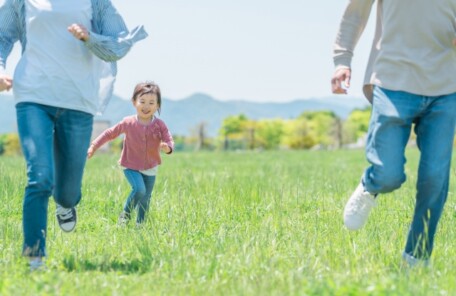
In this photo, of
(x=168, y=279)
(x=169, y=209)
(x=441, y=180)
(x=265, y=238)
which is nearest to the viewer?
(x=168, y=279)

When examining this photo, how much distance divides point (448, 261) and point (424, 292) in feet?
3.42

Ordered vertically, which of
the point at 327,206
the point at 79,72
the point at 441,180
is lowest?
the point at 327,206

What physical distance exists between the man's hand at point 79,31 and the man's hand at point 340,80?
1.46m

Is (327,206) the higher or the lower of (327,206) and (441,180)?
the lower

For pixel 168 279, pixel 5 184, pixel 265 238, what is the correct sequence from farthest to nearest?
pixel 5 184 → pixel 265 238 → pixel 168 279

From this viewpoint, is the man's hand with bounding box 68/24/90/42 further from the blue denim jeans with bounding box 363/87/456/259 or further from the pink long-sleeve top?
the pink long-sleeve top

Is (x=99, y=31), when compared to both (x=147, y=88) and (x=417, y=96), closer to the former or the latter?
(x=147, y=88)

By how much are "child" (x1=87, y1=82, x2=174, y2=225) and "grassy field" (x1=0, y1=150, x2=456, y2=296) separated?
253 mm

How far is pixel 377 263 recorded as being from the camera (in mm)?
5059

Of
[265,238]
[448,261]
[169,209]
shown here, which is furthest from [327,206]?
[448,261]

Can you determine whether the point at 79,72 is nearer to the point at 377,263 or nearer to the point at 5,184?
the point at 377,263

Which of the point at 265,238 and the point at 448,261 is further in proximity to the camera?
the point at 265,238

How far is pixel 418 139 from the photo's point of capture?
505 cm

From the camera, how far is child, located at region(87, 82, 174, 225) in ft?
23.8
